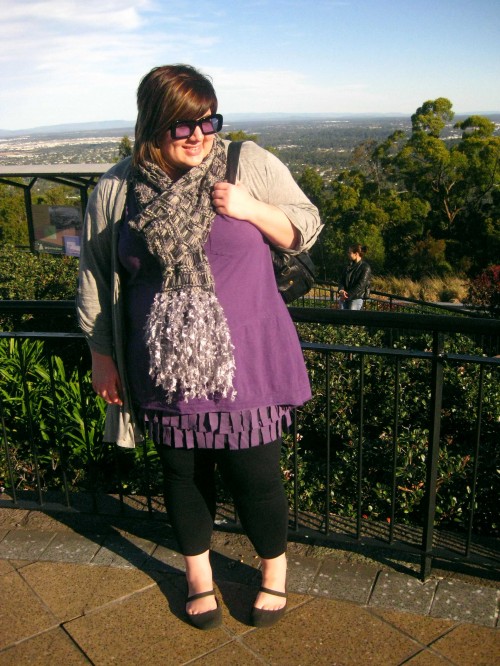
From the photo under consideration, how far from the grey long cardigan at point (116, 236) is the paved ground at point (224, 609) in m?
0.66

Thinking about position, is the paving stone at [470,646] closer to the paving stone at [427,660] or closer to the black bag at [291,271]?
the paving stone at [427,660]

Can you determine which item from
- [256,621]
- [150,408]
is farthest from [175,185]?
[256,621]

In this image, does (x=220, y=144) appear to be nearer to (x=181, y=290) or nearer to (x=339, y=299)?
(x=181, y=290)

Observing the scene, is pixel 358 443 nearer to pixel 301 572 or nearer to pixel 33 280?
pixel 301 572

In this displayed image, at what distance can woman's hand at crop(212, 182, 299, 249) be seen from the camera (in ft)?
6.04

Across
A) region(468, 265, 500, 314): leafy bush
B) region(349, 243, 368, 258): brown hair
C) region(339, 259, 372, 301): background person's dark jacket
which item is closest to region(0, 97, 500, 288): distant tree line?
region(468, 265, 500, 314): leafy bush

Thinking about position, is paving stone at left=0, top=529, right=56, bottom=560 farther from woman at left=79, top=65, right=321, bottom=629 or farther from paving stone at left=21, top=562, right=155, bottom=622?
woman at left=79, top=65, right=321, bottom=629

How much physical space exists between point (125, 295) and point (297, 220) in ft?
1.91

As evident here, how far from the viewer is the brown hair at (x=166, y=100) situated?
1831 mm

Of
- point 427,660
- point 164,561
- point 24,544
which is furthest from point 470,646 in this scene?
point 24,544

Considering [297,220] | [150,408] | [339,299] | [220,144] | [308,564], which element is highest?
[220,144]

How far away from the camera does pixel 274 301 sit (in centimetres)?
202

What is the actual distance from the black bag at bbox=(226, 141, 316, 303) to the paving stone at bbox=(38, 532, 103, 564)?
139cm

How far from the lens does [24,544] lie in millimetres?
2791
